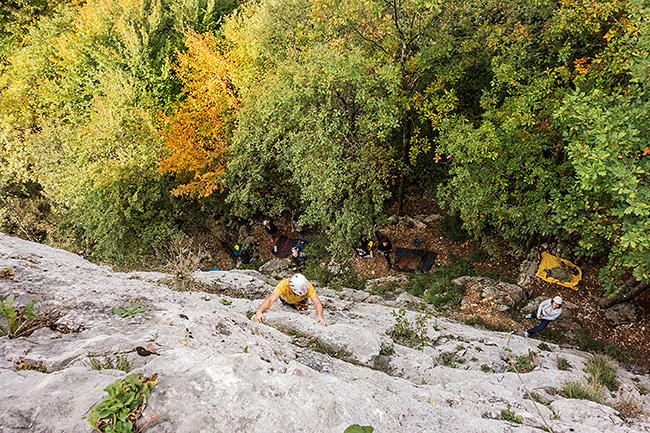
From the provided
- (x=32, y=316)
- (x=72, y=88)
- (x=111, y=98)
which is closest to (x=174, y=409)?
(x=32, y=316)

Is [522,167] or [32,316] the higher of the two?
[522,167]

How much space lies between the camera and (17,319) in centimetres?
415

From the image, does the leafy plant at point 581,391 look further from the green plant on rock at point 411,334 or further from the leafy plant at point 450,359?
the green plant on rock at point 411,334

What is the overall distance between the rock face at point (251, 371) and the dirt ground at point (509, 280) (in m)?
2.46

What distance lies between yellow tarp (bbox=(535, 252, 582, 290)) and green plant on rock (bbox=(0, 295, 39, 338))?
543 inches

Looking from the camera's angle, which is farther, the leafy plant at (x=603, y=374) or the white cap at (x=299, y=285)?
the white cap at (x=299, y=285)

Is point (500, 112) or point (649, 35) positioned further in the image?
point (500, 112)

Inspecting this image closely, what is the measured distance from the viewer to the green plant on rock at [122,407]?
8.39ft

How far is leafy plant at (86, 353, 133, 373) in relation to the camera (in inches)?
135

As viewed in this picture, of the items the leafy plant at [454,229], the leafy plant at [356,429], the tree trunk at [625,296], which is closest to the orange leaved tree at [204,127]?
the leafy plant at [454,229]

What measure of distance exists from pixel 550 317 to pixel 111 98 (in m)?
21.2

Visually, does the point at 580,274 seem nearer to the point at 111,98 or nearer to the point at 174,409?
the point at 174,409

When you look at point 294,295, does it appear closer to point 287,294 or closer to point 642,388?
point 287,294

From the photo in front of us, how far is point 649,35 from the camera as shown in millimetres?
5762
